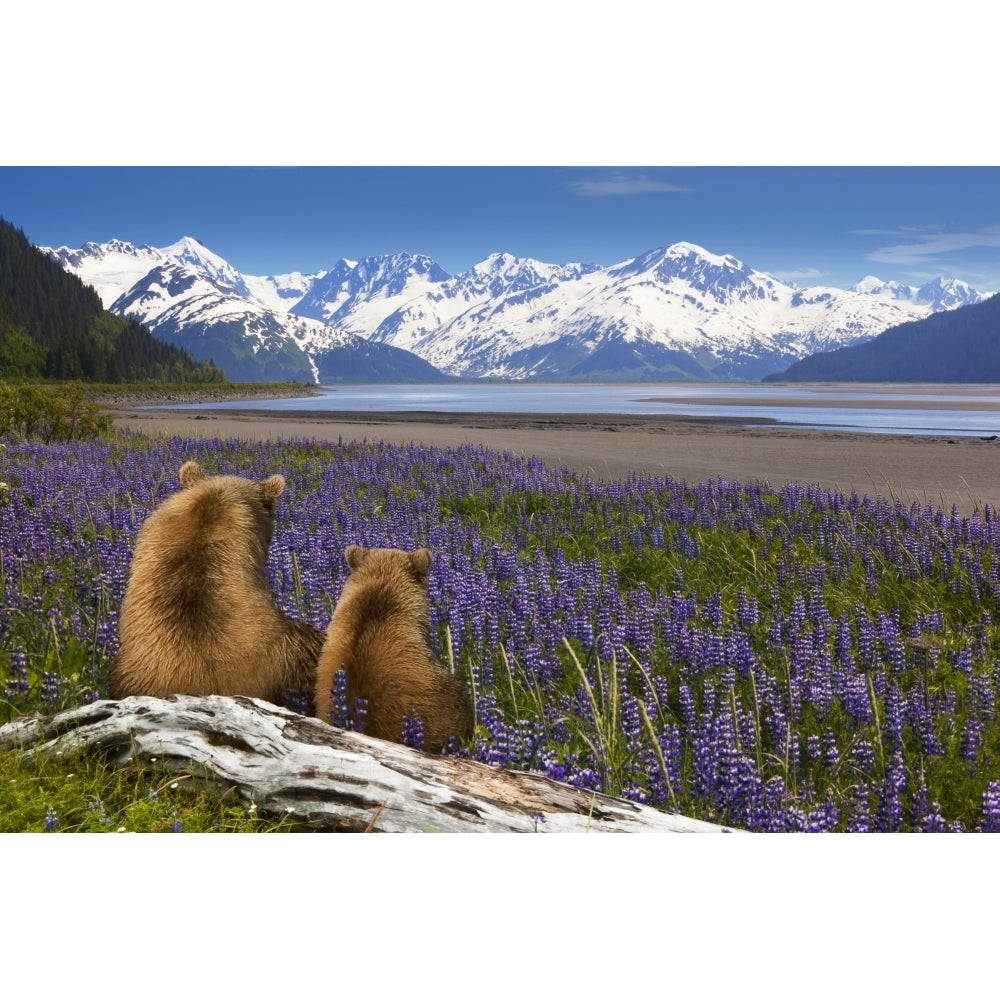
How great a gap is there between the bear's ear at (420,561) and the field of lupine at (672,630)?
66cm

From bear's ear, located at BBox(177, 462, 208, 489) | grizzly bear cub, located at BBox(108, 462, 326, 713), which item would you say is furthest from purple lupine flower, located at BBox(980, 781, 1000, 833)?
bear's ear, located at BBox(177, 462, 208, 489)

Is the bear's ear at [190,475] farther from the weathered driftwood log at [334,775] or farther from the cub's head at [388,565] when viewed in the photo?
the weathered driftwood log at [334,775]

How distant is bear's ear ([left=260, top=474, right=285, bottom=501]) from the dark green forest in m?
103

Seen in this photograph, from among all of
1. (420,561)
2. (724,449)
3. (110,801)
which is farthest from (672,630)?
(724,449)

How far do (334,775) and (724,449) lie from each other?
106 feet

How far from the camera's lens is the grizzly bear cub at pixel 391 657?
4332 mm

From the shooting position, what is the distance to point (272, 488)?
4.61 meters

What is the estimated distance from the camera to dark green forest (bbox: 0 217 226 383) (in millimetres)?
110125

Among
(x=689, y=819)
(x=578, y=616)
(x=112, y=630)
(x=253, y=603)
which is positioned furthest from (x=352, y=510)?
(x=689, y=819)

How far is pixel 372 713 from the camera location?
14.1 feet

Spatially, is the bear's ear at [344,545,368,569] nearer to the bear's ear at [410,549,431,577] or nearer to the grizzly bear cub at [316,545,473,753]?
the grizzly bear cub at [316,545,473,753]

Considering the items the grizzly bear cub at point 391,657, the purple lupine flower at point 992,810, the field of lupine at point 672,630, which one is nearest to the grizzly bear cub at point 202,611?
the grizzly bear cub at point 391,657

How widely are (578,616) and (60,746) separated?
4.08m

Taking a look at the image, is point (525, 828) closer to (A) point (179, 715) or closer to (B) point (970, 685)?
(A) point (179, 715)
